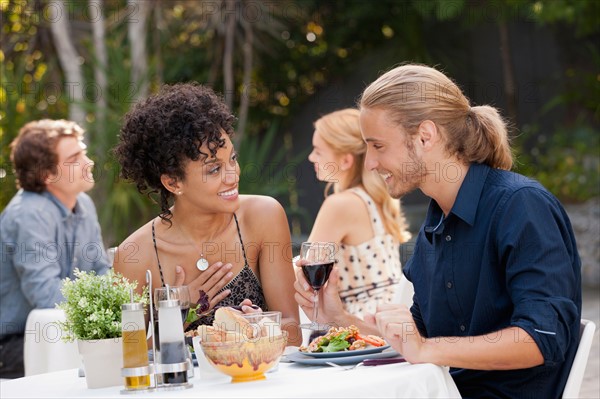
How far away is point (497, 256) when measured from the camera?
228cm

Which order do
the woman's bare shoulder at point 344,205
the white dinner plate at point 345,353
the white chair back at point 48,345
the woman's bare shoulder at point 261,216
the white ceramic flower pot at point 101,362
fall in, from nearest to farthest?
1. the white ceramic flower pot at point 101,362
2. the white dinner plate at point 345,353
3. the woman's bare shoulder at point 261,216
4. the white chair back at point 48,345
5. the woman's bare shoulder at point 344,205

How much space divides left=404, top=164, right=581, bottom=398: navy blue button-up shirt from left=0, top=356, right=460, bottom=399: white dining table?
0.26 metres

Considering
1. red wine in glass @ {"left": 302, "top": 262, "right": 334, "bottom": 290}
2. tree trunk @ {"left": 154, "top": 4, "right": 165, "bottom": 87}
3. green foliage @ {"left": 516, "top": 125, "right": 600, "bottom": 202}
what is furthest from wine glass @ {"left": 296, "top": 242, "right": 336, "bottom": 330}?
tree trunk @ {"left": 154, "top": 4, "right": 165, "bottom": 87}

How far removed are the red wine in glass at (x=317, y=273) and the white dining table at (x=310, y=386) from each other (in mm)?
308

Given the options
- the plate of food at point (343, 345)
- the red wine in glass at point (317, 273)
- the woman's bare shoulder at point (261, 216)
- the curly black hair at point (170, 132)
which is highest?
the curly black hair at point (170, 132)

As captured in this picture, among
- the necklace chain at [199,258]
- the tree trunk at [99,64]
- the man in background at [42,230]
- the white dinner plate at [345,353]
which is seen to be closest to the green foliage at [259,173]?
the tree trunk at [99,64]

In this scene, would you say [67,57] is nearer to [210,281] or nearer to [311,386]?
[210,281]

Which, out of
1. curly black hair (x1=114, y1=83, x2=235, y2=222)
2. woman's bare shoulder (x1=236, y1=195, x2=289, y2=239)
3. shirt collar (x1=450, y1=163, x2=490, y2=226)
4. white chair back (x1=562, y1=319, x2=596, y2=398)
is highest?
curly black hair (x1=114, y1=83, x2=235, y2=222)

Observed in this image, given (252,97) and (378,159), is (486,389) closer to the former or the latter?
(378,159)

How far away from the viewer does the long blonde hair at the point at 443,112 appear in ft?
7.97

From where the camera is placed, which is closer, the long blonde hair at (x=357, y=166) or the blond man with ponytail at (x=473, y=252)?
the blond man with ponytail at (x=473, y=252)

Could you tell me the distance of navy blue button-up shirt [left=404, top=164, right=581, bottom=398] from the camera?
212cm

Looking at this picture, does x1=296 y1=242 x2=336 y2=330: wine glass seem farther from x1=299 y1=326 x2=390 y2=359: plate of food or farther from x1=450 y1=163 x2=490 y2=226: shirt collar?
x1=450 y1=163 x2=490 y2=226: shirt collar

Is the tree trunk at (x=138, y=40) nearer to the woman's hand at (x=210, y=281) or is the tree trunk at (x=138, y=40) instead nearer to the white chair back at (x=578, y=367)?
the woman's hand at (x=210, y=281)
